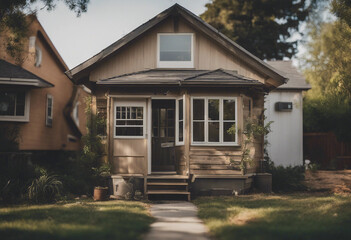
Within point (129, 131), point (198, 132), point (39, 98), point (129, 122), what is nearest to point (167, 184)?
point (198, 132)

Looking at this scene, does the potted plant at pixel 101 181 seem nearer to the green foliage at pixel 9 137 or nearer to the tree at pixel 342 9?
the green foliage at pixel 9 137

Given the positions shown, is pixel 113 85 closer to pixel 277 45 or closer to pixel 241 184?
pixel 241 184

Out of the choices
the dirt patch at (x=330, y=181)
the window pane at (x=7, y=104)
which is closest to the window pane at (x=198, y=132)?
the dirt patch at (x=330, y=181)

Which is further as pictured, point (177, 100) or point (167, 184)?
point (177, 100)

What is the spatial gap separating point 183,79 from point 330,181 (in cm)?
669

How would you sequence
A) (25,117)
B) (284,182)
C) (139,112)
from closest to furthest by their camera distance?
(139,112) → (284,182) → (25,117)

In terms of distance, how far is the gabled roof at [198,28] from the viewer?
A: 1359cm

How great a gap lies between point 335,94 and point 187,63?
526cm

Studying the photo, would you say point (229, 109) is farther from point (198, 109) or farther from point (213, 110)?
point (198, 109)

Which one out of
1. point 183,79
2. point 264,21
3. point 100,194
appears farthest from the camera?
point 264,21

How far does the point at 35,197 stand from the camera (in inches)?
435

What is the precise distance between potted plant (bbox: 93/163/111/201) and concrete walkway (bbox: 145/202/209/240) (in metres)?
1.71

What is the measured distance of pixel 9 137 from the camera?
15.5 metres

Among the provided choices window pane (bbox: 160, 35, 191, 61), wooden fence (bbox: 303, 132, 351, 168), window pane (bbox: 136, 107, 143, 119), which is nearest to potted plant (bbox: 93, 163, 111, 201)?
window pane (bbox: 136, 107, 143, 119)
